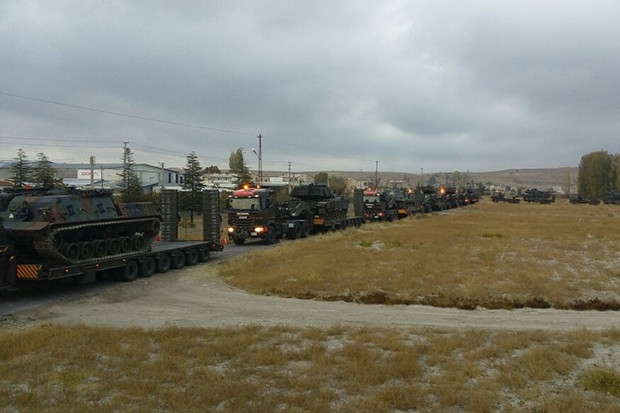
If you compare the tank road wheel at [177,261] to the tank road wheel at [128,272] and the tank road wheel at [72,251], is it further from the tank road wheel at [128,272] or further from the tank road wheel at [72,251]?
the tank road wheel at [72,251]

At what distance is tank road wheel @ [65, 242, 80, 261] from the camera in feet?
50.5

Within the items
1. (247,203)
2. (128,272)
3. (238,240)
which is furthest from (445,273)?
(238,240)

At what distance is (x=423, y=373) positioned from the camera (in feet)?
24.7

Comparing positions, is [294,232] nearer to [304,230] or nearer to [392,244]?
[304,230]

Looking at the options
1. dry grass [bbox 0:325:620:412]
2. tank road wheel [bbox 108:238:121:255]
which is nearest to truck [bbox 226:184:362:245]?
tank road wheel [bbox 108:238:121:255]

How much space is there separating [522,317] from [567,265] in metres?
7.94

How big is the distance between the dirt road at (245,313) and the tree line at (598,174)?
11924 cm

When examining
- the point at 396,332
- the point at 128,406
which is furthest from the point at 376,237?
the point at 128,406

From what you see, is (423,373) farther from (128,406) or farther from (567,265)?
(567,265)

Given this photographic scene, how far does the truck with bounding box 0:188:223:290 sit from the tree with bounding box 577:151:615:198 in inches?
4721

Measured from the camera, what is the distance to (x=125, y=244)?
17984 mm

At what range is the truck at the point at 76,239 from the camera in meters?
14.5

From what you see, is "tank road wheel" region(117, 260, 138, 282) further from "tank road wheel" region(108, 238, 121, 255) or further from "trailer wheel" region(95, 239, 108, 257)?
"trailer wheel" region(95, 239, 108, 257)

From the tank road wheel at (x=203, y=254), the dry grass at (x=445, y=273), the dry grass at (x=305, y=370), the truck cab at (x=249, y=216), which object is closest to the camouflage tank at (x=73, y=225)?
the tank road wheel at (x=203, y=254)
